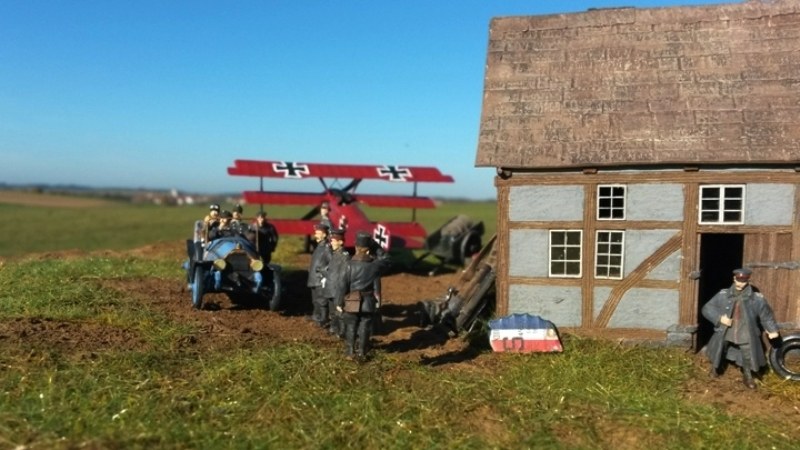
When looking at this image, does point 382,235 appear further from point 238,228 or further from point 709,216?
point 709,216

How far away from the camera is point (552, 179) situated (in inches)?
402

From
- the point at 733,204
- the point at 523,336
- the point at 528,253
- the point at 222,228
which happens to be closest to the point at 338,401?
the point at 523,336

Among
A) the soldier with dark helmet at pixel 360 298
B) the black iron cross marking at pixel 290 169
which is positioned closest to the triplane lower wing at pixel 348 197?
the black iron cross marking at pixel 290 169

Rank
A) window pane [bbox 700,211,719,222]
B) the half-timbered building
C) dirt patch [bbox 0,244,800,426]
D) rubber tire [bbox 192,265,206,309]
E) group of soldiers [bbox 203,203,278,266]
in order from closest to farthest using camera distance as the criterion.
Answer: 1. dirt patch [bbox 0,244,800,426]
2. the half-timbered building
3. window pane [bbox 700,211,719,222]
4. rubber tire [bbox 192,265,206,309]
5. group of soldiers [bbox 203,203,278,266]

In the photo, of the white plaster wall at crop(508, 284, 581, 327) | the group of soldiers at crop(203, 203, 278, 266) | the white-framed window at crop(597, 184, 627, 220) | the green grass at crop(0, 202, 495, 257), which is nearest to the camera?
the white-framed window at crop(597, 184, 627, 220)

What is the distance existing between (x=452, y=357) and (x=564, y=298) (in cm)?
221

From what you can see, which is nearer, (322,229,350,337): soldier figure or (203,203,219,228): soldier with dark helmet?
(322,229,350,337): soldier figure

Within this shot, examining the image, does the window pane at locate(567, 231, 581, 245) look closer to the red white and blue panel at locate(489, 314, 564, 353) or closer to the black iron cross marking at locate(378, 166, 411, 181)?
the red white and blue panel at locate(489, 314, 564, 353)

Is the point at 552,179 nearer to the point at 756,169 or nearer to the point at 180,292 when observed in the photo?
the point at 756,169

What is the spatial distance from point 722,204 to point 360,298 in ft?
19.6

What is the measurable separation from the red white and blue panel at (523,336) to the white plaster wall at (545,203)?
5.76ft

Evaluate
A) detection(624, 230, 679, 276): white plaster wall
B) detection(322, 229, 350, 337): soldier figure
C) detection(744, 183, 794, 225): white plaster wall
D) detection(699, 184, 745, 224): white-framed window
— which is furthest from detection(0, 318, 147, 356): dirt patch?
detection(744, 183, 794, 225): white plaster wall

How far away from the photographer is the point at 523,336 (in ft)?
32.4

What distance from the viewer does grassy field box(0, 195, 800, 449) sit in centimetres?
632
